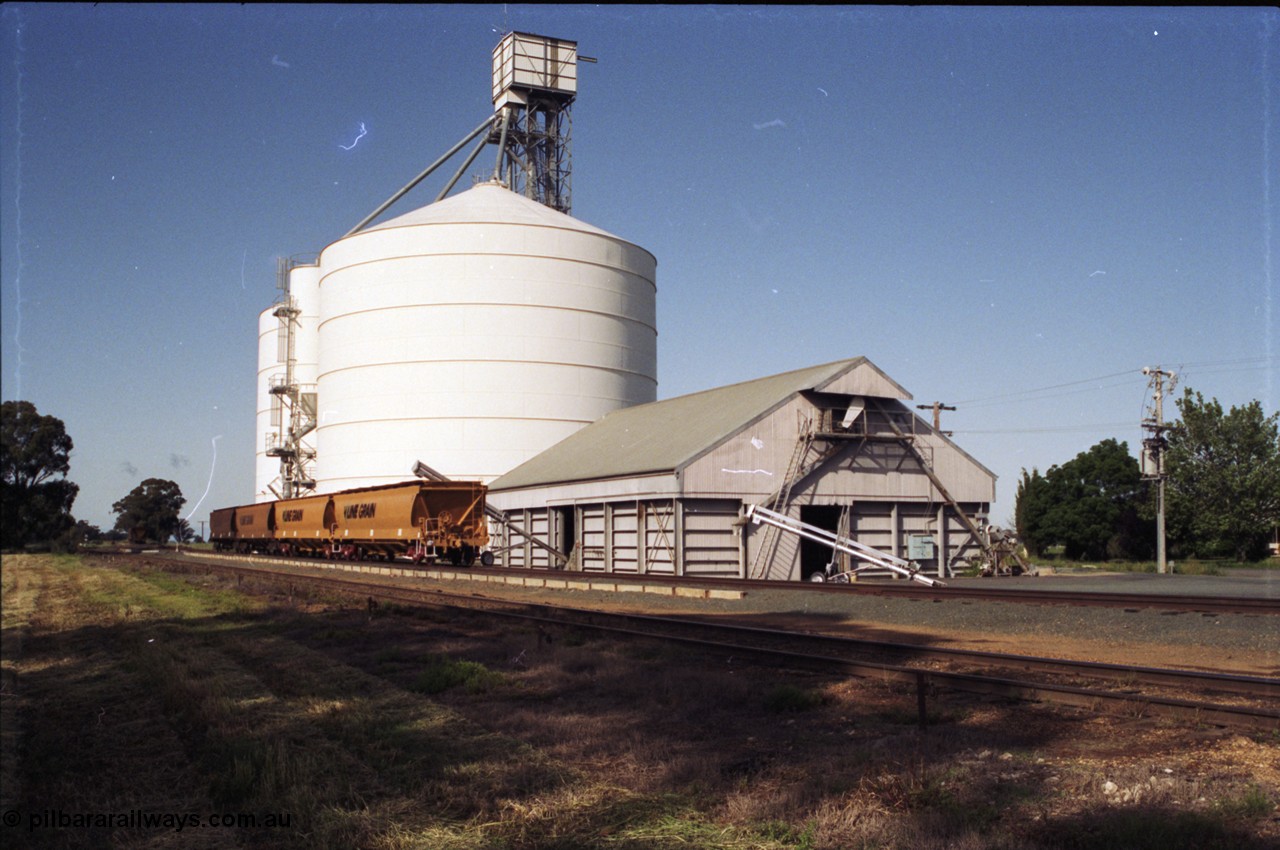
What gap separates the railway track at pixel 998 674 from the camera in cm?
1006

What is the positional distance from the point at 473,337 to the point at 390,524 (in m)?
14.2

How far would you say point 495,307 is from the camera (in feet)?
179

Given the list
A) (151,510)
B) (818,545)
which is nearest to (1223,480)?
(818,545)

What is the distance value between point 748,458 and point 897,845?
30781 mm

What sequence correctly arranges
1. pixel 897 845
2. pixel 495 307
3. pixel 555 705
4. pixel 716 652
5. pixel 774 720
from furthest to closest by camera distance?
pixel 495 307 → pixel 716 652 → pixel 555 705 → pixel 774 720 → pixel 897 845

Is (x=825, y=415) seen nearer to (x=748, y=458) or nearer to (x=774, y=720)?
(x=748, y=458)

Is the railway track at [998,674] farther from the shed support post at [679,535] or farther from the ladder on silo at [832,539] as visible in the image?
the ladder on silo at [832,539]

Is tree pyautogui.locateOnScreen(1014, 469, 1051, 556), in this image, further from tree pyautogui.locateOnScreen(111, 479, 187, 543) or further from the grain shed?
tree pyautogui.locateOnScreen(111, 479, 187, 543)

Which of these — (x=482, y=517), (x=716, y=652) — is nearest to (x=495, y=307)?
(x=482, y=517)

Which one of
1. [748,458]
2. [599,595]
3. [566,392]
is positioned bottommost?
[599,595]

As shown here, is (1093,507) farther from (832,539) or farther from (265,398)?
(265,398)

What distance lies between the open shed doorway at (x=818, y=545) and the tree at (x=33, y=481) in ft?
98.8

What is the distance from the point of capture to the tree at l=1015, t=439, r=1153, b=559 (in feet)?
230

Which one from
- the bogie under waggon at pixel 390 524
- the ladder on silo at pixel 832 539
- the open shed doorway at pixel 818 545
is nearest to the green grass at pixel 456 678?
the ladder on silo at pixel 832 539
